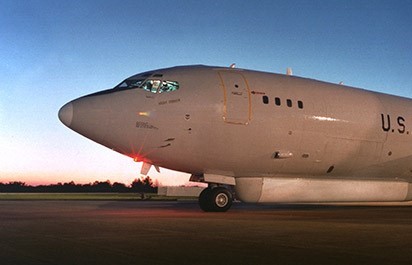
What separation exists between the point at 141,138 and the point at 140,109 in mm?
1120

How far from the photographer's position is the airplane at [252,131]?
66.9 feet

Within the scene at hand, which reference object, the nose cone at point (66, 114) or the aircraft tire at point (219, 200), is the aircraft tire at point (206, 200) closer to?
the aircraft tire at point (219, 200)

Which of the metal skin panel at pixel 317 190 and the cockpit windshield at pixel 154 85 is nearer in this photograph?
the cockpit windshield at pixel 154 85

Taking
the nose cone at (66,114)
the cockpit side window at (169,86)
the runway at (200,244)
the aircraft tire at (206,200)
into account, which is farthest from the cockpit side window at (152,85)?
the runway at (200,244)

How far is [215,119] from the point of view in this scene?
2100cm

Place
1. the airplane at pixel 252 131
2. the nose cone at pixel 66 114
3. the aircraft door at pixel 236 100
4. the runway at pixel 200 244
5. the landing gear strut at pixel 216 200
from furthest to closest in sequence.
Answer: the landing gear strut at pixel 216 200 → the aircraft door at pixel 236 100 → the airplane at pixel 252 131 → the nose cone at pixel 66 114 → the runway at pixel 200 244

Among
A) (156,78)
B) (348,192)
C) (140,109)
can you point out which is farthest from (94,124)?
(348,192)

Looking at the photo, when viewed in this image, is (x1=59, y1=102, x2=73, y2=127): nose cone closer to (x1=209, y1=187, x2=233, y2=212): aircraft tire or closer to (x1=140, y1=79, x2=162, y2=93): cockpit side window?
(x1=140, y1=79, x2=162, y2=93): cockpit side window

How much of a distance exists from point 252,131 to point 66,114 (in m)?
7.40

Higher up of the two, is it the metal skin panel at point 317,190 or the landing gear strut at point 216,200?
the metal skin panel at point 317,190

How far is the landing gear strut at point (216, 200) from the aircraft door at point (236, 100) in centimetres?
296

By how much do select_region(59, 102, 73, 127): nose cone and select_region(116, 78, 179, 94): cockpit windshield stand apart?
2167mm

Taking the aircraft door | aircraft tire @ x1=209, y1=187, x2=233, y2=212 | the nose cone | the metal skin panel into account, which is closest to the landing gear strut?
aircraft tire @ x1=209, y1=187, x2=233, y2=212

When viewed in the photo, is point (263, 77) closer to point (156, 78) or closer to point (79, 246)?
point (156, 78)
